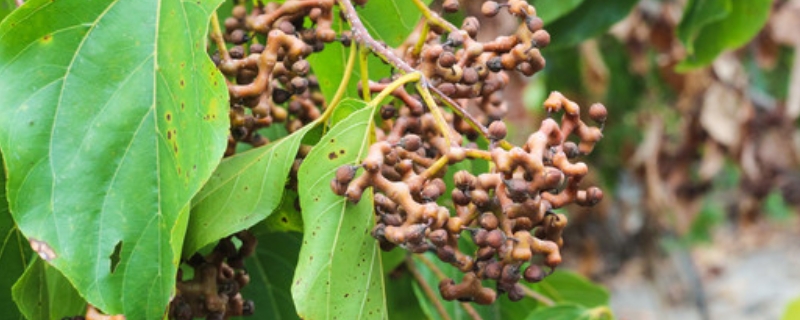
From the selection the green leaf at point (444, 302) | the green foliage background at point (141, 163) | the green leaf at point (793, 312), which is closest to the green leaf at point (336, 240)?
the green foliage background at point (141, 163)

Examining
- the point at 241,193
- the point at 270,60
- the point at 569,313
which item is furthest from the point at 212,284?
the point at 569,313

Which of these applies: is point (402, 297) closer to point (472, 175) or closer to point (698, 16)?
point (472, 175)

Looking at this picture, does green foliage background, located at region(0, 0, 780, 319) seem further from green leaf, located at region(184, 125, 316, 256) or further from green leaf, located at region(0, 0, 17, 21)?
green leaf, located at region(0, 0, 17, 21)

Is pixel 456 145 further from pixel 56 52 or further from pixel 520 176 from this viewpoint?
pixel 56 52

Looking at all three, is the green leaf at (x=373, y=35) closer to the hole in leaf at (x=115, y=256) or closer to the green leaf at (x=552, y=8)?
the hole in leaf at (x=115, y=256)

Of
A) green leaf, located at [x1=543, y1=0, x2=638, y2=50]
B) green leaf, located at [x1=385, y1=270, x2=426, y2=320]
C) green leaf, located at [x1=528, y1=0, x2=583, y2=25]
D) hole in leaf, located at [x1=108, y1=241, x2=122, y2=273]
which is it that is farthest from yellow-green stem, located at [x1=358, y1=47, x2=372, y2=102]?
green leaf, located at [x1=543, y1=0, x2=638, y2=50]

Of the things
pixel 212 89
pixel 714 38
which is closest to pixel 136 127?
pixel 212 89
